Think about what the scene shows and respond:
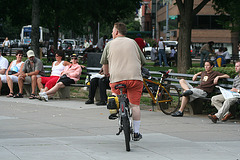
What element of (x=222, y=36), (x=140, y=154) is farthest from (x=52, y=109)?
(x=222, y=36)

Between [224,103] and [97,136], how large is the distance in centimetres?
310

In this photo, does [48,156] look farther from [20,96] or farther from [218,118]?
[20,96]

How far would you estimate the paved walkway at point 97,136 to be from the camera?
20.7 ft

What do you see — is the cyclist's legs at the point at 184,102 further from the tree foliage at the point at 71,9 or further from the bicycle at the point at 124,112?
the tree foliage at the point at 71,9

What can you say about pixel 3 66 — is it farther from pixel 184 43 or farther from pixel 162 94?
pixel 184 43

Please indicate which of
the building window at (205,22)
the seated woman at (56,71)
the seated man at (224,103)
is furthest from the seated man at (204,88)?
the building window at (205,22)

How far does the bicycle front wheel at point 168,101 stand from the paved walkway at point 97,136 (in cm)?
19

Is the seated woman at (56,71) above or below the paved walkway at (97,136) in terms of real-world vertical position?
above

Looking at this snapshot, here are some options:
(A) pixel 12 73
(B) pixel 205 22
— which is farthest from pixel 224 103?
(B) pixel 205 22

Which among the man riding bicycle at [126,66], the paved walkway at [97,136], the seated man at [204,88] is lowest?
the paved walkway at [97,136]

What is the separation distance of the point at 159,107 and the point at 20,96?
4.17 metres

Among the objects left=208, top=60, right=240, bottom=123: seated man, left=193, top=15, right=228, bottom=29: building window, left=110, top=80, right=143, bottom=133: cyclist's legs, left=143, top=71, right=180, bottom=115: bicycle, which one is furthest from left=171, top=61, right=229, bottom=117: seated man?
left=193, top=15, right=228, bottom=29: building window

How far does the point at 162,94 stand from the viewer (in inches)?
443

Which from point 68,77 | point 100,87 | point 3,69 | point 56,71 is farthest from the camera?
point 3,69
